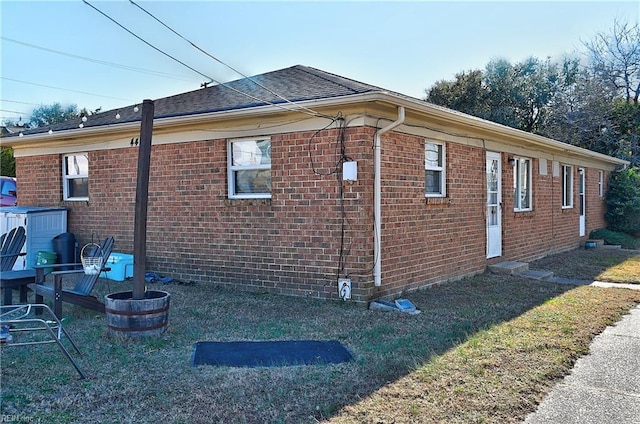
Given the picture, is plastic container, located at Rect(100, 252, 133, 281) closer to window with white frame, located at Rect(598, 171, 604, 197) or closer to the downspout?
the downspout

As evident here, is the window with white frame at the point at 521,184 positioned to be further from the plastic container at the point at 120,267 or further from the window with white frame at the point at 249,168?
the plastic container at the point at 120,267

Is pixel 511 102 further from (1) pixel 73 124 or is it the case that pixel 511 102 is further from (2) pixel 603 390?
(2) pixel 603 390

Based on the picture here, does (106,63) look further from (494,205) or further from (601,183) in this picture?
(601,183)

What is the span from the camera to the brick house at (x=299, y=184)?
24.0 ft

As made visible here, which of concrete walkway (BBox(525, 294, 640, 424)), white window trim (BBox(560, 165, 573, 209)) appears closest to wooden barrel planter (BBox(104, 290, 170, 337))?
concrete walkway (BBox(525, 294, 640, 424))

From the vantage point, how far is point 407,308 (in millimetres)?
6902

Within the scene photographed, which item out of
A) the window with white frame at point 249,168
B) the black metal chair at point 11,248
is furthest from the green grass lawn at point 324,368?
the window with white frame at point 249,168

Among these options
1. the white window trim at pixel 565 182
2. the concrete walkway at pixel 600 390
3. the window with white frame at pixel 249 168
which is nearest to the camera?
the concrete walkway at pixel 600 390

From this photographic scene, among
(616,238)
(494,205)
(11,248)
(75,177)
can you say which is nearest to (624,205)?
(616,238)

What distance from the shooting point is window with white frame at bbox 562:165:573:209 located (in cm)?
1501

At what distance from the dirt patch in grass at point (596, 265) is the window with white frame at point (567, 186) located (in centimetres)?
146

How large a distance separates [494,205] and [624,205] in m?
10.6

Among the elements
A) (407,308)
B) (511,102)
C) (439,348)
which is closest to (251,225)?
(407,308)

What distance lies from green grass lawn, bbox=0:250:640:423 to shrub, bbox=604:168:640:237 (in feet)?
42.3
